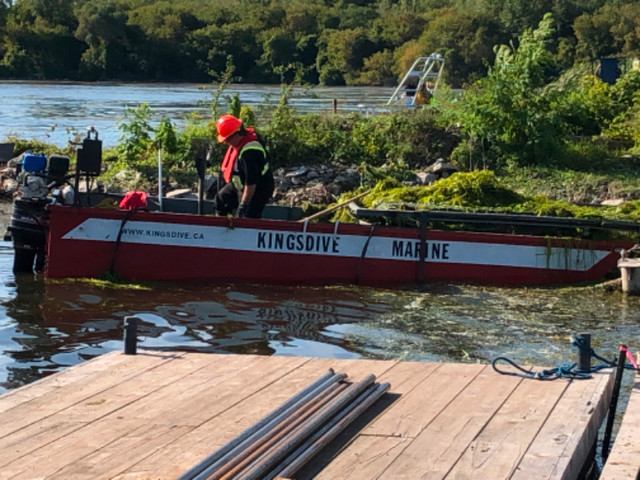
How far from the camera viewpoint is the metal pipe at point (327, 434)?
461 cm

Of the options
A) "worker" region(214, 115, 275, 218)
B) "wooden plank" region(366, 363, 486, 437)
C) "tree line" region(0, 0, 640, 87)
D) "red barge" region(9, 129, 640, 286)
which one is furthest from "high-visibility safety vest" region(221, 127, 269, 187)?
"tree line" region(0, 0, 640, 87)

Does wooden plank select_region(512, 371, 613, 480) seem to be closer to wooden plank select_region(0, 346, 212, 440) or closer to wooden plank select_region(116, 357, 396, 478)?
wooden plank select_region(116, 357, 396, 478)

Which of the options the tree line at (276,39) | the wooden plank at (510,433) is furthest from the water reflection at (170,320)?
the tree line at (276,39)

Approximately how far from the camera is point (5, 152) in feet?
66.3

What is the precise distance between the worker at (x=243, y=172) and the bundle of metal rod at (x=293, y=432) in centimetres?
608

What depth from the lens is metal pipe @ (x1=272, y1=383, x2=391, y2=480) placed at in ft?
15.1

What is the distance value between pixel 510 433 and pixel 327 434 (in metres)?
0.92

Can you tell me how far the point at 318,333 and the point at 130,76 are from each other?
75872 millimetres

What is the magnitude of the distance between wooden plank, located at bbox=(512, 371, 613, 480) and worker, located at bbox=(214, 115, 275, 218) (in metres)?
6.15

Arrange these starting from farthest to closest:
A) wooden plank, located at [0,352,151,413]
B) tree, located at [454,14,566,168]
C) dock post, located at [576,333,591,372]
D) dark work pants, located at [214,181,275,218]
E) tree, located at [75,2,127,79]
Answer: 1. tree, located at [75,2,127,79]
2. tree, located at [454,14,566,168]
3. dark work pants, located at [214,181,275,218]
4. dock post, located at [576,333,591,372]
5. wooden plank, located at [0,352,151,413]

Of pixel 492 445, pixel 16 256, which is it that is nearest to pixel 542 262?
pixel 16 256

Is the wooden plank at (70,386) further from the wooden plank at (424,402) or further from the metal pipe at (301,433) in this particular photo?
the wooden plank at (424,402)

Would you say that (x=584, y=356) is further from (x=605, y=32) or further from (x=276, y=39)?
(x=276, y=39)

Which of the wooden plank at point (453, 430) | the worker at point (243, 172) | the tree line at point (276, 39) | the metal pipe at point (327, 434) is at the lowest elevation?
the wooden plank at point (453, 430)
